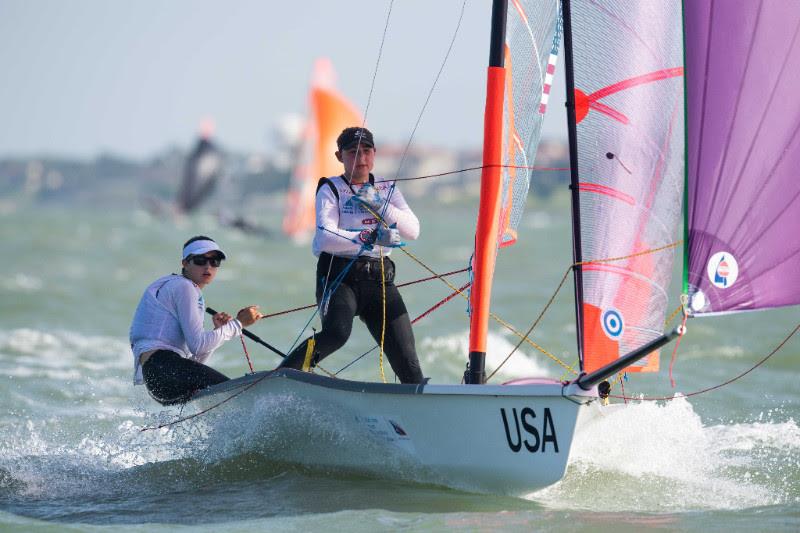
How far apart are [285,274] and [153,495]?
16199 mm

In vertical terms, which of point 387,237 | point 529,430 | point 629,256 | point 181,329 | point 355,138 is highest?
point 355,138

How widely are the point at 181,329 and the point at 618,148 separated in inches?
78.2

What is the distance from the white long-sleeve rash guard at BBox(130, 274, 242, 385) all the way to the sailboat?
0.71 ft

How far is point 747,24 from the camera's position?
4137mm

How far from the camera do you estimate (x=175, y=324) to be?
4898 millimetres

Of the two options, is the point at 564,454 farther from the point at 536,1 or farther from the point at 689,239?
the point at 536,1

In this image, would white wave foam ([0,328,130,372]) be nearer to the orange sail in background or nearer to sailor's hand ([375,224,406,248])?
sailor's hand ([375,224,406,248])

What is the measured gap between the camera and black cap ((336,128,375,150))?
4777 mm

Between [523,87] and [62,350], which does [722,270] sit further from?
[62,350]

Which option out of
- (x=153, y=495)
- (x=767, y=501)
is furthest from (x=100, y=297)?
(x=767, y=501)

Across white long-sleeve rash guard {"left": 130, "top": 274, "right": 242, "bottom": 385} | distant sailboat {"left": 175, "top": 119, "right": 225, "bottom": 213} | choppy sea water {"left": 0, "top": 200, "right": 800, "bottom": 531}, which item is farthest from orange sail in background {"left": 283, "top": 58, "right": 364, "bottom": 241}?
white long-sleeve rash guard {"left": 130, "top": 274, "right": 242, "bottom": 385}

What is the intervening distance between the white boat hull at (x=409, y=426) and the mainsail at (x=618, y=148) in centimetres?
39

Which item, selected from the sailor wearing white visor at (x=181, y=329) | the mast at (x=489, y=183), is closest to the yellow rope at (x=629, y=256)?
the mast at (x=489, y=183)

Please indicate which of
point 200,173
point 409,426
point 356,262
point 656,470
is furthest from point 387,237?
Result: point 200,173
